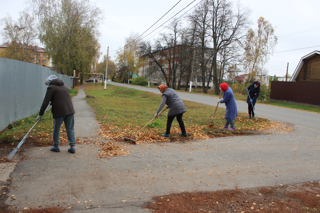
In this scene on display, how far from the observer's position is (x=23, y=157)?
5059mm

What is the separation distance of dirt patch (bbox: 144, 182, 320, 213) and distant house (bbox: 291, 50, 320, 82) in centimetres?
2405

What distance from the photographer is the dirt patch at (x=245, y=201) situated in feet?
11.1

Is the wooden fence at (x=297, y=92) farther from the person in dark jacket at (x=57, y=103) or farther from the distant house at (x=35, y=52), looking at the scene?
the distant house at (x=35, y=52)

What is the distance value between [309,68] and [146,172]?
2615 centimetres

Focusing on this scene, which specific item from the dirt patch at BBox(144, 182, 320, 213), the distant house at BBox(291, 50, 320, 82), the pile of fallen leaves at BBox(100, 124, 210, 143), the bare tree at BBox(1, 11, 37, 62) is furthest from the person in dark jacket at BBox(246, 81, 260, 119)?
the bare tree at BBox(1, 11, 37, 62)

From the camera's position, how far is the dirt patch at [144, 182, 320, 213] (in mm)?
3385

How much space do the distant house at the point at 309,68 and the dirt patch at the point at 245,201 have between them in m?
24.0

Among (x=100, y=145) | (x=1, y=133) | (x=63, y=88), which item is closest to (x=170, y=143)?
(x=100, y=145)

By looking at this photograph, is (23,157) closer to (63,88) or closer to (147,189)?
(63,88)

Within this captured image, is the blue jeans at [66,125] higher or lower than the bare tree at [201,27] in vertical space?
lower

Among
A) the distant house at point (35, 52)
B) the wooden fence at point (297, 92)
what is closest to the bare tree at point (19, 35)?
the distant house at point (35, 52)

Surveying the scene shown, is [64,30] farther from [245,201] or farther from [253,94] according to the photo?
[245,201]

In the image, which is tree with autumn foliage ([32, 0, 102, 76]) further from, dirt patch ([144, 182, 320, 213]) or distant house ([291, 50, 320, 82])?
dirt patch ([144, 182, 320, 213])

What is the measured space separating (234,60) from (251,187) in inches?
1242
